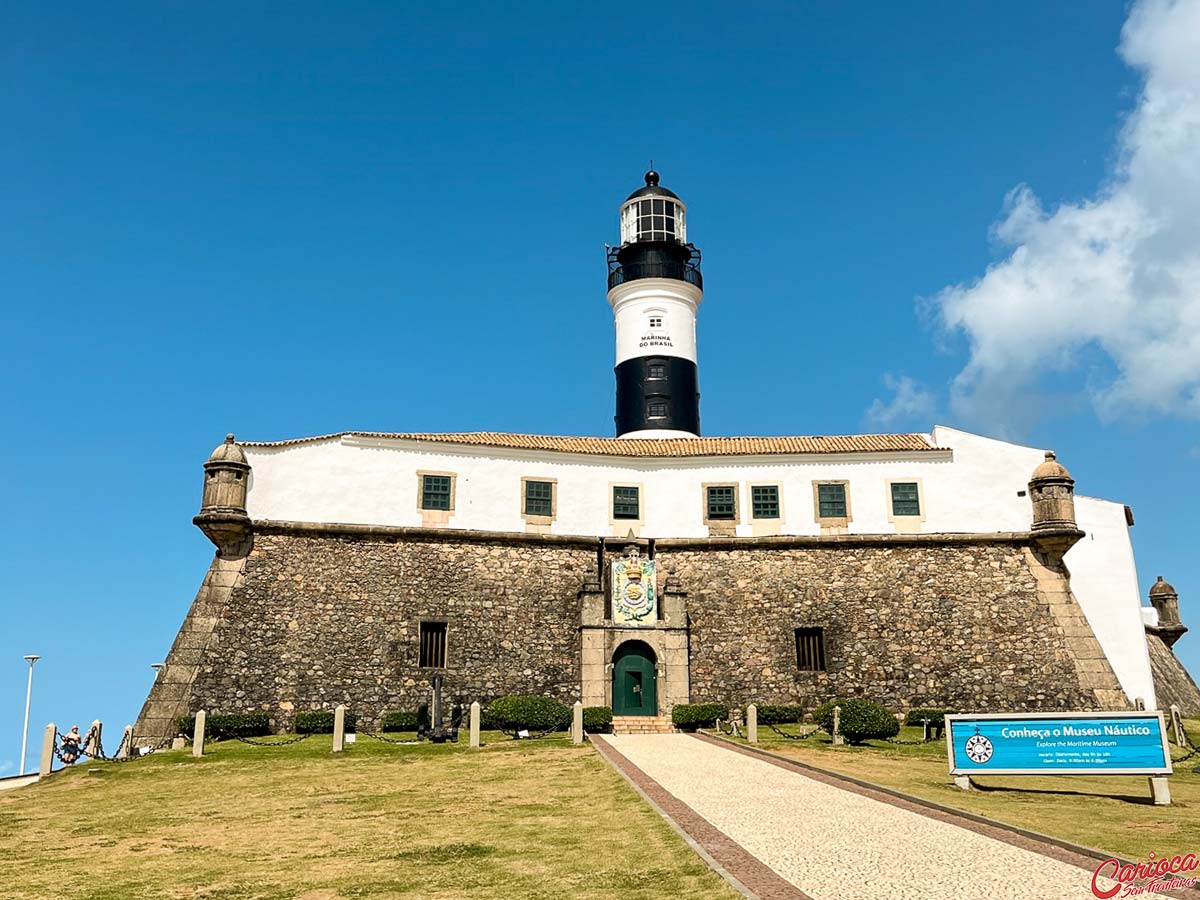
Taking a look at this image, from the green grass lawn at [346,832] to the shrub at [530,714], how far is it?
3.61m

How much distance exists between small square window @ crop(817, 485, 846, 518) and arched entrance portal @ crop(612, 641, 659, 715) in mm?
8277

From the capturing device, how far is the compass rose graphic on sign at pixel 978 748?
17.6m

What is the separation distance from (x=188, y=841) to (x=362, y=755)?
385 inches

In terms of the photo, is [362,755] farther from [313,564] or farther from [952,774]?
[952,774]

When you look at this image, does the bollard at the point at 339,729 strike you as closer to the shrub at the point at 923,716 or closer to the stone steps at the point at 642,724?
the stone steps at the point at 642,724

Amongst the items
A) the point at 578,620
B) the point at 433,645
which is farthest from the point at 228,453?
the point at 578,620

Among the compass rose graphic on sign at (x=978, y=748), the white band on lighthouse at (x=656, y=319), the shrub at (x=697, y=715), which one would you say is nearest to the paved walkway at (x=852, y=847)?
the compass rose graphic on sign at (x=978, y=748)

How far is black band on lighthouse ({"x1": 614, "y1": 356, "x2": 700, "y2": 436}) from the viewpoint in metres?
43.7

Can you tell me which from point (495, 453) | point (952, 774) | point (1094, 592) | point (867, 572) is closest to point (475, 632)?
point (495, 453)

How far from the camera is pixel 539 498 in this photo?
34375 millimetres

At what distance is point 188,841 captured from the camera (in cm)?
1398

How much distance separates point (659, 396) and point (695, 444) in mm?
7551

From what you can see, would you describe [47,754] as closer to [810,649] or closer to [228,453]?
[228,453]

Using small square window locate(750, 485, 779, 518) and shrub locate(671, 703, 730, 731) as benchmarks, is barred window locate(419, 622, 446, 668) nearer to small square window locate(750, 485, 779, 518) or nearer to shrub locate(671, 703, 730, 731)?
shrub locate(671, 703, 730, 731)
